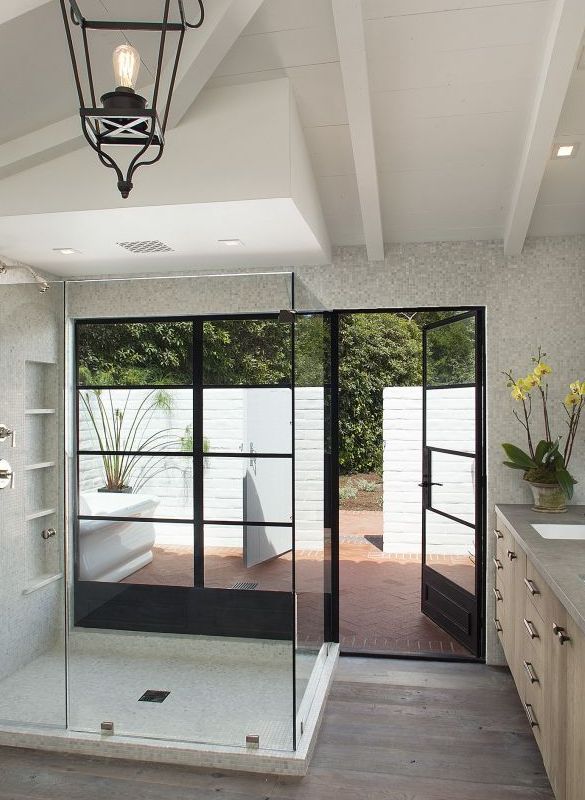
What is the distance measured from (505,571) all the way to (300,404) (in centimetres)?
143

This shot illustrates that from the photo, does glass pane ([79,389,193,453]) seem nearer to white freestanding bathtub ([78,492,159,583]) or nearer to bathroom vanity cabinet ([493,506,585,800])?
white freestanding bathtub ([78,492,159,583])

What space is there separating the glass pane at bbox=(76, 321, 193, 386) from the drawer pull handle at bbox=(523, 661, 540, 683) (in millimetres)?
1854

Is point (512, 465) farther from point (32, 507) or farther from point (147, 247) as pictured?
point (32, 507)

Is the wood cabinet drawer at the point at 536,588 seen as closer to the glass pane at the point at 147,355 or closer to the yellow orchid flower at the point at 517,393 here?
the yellow orchid flower at the point at 517,393

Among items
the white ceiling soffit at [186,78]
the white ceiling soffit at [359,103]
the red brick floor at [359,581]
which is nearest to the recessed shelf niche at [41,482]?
the red brick floor at [359,581]

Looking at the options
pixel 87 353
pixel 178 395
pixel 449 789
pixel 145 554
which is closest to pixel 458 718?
pixel 449 789

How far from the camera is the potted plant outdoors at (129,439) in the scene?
9.75 feet

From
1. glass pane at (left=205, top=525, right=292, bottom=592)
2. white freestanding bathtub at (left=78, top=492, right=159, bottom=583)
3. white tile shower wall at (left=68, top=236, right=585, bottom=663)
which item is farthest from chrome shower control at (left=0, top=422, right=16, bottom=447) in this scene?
white tile shower wall at (left=68, top=236, right=585, bottom=663)

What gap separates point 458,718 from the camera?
3.37 m

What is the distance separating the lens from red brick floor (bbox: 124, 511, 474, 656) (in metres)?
2.98

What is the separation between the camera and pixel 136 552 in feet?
9.87

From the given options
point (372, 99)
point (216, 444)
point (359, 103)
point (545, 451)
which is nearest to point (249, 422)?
point (216, 444)

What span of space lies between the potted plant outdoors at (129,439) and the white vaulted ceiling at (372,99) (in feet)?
2.68

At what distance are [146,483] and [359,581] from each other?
11.4 feet
